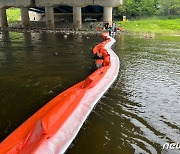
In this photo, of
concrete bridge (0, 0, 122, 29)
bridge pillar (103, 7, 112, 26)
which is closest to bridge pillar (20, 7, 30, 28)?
concrete bridge (0, 0, 122, 29)

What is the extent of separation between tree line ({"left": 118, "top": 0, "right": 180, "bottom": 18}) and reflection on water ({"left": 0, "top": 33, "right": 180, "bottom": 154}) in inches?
1417

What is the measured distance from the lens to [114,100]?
927cm

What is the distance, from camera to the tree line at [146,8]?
168 ft

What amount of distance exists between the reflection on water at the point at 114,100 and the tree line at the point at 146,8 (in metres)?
36.0

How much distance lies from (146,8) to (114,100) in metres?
45.4

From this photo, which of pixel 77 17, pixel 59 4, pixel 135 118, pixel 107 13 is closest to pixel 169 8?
pixel 107 13

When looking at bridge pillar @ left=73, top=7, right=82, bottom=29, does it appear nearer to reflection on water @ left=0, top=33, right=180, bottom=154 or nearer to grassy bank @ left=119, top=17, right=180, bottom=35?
grassy bank @ left=119, top=17, right=180, bottom=35

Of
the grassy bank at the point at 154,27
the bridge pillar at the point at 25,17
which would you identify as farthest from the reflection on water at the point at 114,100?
the bridge pillar at the point at 25,17

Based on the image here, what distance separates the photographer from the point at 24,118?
7.83 meters

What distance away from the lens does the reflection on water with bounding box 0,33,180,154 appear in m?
6.49

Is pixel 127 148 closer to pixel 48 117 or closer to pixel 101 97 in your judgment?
pixel 48 117

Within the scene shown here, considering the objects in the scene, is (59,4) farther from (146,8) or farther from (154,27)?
(146,8)

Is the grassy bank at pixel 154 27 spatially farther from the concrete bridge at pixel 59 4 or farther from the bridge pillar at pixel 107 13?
the concrete bridge at pixel 59 4

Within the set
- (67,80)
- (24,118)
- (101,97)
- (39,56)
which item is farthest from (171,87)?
(39,56)
